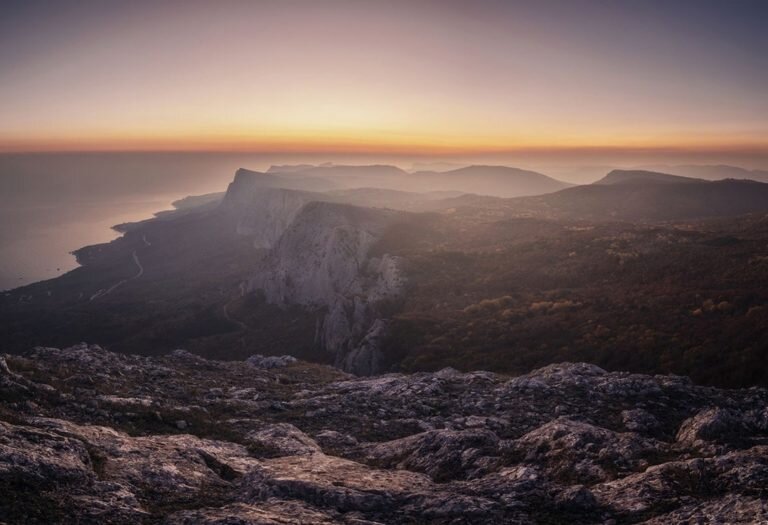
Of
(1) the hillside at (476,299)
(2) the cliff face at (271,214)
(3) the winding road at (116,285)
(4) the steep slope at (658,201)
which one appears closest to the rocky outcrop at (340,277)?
(1) the hillside at (476,299)

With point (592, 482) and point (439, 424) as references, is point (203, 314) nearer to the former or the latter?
point (439, 424)

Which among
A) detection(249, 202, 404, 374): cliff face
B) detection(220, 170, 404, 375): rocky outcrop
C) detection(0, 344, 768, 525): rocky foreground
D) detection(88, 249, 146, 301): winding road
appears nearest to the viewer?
detection(0, 344, 768, 525): rocky foreground

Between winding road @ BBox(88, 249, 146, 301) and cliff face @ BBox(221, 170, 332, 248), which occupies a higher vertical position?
cliff face @ BBox(221, 170, 332, 248)

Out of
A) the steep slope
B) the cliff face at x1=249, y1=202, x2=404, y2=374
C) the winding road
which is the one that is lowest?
the winding road

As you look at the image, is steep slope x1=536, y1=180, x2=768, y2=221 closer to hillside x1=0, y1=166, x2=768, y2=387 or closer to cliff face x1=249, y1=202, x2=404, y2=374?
hillside x1=0, y1=166, x2=768, y2=387

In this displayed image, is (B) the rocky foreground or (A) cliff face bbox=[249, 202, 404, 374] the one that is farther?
(A) cliff face bbox=[249, 202, 404, 374]

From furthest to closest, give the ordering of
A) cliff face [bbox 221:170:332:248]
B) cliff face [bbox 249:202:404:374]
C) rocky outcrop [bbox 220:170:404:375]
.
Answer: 1. cliff face [bbox 221:170:332:248]
2. cliff face [bbox 249:202:404:374]
3. rocky outcrop [bbox 220:170:404:375]

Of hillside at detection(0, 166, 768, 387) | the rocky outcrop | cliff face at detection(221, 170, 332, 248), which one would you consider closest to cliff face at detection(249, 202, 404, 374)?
the rocky outcrop
